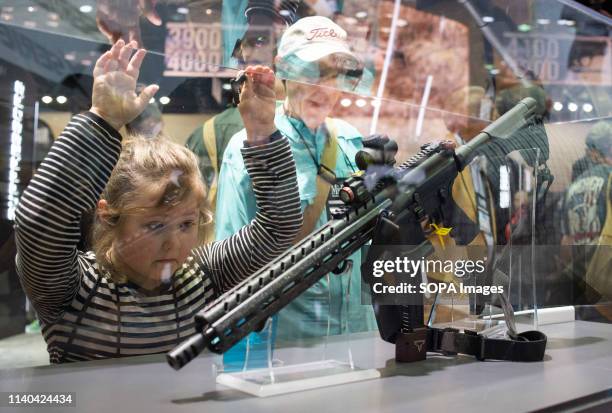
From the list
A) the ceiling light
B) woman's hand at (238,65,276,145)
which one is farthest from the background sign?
the ceiling light

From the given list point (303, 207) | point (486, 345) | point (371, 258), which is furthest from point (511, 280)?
point (303, 207)

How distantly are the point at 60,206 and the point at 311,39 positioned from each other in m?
0.60

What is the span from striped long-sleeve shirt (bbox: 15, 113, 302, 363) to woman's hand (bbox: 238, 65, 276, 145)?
0.02 m

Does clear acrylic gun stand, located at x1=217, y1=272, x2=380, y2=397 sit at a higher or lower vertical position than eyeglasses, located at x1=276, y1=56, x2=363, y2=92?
lower

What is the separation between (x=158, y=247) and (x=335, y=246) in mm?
298

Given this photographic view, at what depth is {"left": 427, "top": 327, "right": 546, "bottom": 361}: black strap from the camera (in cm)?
119

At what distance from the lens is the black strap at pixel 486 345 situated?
1186mm

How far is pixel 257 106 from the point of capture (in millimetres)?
1225

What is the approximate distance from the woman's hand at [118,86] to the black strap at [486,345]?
634mm

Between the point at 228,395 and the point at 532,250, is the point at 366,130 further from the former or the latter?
the point at 228,395

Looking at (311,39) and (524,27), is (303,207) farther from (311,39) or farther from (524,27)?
(524,27)

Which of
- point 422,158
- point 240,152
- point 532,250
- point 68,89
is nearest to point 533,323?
point 532,250

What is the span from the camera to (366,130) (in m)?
1.42

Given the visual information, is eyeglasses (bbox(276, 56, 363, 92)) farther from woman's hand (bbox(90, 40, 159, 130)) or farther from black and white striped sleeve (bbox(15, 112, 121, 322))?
black and white striped sleeve (bbox(15, 112, 121, 322))
